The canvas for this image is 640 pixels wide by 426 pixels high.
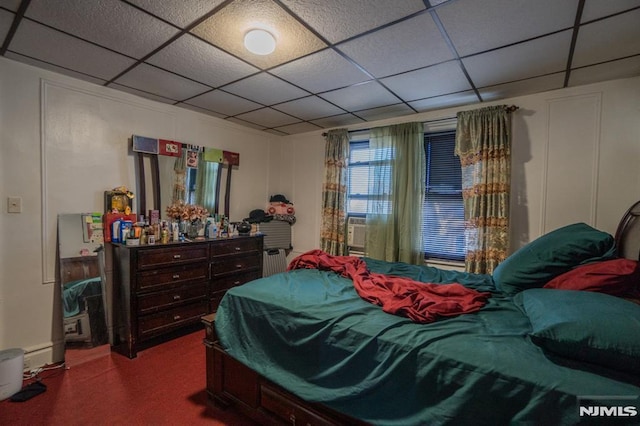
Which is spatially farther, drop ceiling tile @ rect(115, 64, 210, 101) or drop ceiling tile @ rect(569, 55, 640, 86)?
drop ceiling tile @ rect(115, 64, 210, 101)

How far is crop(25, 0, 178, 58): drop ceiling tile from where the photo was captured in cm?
161

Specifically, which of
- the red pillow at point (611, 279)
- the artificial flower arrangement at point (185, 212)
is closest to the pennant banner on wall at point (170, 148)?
the artificial flower arrangement at point (185, 212)

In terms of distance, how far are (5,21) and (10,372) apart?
2.34 m

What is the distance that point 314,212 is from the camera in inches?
169

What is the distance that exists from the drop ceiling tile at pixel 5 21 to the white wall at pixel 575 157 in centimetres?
363

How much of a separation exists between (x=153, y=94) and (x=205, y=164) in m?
0.93

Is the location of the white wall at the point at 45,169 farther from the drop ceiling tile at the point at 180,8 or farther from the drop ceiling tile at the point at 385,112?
the drop ceiling tile at the point at 385,112

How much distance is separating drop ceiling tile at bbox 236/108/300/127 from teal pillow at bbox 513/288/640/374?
312cm

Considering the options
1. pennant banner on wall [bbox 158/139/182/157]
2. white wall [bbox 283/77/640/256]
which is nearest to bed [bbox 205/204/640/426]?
white wall [bbox 283/77/640/256]

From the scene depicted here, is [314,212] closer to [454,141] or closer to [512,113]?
[454,141]

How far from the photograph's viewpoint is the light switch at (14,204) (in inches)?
91.6

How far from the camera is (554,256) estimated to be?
1761 mm

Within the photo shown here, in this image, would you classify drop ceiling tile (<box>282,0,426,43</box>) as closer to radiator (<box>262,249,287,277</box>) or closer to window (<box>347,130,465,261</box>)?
window (<box>347,130,465,261</box>)

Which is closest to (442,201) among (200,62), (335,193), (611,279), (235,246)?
(335,193)
